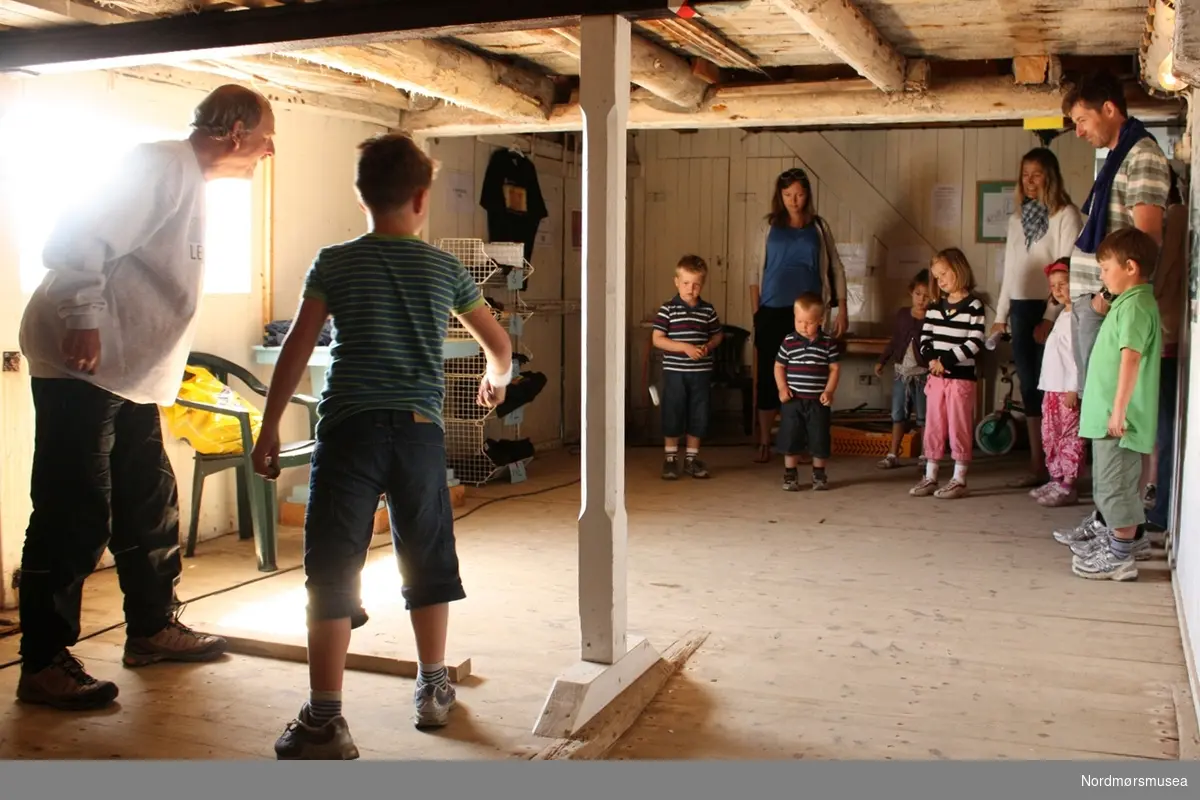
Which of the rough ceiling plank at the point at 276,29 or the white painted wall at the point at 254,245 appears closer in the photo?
the rough ceiling plank at the point at 276,29

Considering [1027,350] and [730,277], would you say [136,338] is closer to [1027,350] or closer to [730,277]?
[1027,350]

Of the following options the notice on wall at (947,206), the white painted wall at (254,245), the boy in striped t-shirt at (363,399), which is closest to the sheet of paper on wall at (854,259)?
the notice on wall at (947,206)

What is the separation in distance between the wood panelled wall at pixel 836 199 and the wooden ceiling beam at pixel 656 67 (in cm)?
296

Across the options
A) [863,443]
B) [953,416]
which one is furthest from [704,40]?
[863,443]

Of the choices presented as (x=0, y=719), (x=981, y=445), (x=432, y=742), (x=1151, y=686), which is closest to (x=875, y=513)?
(x=981, y=445)

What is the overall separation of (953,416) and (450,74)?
297 centimetres

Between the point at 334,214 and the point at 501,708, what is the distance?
3.38 metres

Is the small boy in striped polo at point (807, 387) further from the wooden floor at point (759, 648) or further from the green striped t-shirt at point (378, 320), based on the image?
the green striped t-shirt at point (378, 320)

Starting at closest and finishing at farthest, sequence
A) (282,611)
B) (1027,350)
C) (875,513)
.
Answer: (282,611), (875,513), (1027,350)

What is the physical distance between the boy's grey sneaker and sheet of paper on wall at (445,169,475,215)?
4236 mm

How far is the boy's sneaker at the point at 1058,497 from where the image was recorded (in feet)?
18.8

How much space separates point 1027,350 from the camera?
19.9ft

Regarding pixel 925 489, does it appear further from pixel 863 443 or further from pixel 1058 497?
pixel 863 443

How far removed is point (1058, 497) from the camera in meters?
5.71
